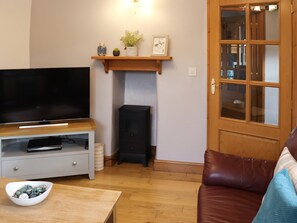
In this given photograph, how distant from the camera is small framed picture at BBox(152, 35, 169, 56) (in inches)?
141

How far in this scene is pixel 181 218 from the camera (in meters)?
2.67

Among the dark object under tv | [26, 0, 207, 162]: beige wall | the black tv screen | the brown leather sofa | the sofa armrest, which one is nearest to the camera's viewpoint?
the brown leather sofa

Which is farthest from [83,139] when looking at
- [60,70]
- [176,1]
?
[176,1]

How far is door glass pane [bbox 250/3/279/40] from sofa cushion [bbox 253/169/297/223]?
69.0 inches

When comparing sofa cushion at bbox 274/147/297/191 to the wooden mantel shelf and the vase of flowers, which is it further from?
the vase of flowers

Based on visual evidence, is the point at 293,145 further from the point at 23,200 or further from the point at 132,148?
the point at 132,148

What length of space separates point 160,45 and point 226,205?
2.20m

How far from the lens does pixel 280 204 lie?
1.22 meters

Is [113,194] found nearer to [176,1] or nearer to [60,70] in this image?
[60,70]

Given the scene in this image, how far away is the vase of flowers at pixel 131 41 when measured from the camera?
3650 millimetres

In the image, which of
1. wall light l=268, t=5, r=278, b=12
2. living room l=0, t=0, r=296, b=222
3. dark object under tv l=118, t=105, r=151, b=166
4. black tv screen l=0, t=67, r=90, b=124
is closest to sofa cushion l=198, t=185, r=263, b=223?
living room l=0, t=0, r=296, b=222

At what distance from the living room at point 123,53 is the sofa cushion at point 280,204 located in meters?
1.93

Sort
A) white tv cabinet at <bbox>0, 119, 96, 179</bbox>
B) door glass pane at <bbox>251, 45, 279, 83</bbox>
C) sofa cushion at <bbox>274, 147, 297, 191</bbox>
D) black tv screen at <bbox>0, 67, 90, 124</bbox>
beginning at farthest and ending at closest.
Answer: black tv screen at <bbox>0, 67, 90, 124</bbox> → white tv cabinet at <bbox>0, 119, 96, 179</bbox> → door glass pane at <bbox>251, 45, 279, 83</bbox> → sofa cushion at <bbox>274, 147, 297, 191</bbox>

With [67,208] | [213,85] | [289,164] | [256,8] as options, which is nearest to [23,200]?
[67,208]
